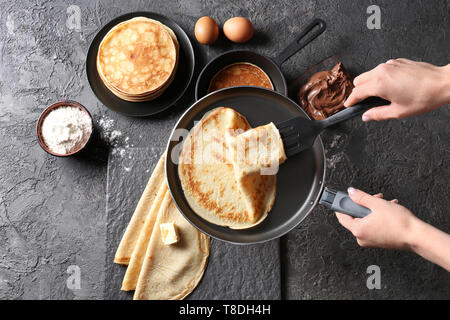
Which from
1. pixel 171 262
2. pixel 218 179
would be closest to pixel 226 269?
pixel 171 262

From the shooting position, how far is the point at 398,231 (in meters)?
1.81

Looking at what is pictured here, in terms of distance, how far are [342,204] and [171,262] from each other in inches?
42.7

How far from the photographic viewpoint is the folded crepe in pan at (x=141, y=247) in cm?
231

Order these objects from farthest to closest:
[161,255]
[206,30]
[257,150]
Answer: [206,30], [161,255], [257,150]

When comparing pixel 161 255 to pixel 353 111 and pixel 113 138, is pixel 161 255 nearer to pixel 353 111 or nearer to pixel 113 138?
pixel 113 138

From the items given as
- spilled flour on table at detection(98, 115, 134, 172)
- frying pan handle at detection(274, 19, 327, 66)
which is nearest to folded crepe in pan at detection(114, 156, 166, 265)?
spilled flour on table at detection(98, 115, 134, 172)

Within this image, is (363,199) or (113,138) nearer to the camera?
(363,199)

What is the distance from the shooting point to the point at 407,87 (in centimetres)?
184

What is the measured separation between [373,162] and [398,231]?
0.76 m

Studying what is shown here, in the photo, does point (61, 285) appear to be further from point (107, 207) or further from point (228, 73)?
point (228, 73)

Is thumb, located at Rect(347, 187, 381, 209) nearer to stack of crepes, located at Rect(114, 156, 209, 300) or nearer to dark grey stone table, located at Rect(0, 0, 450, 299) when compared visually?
dark grey stone table, located at Rect(0, 0, 450, 299)

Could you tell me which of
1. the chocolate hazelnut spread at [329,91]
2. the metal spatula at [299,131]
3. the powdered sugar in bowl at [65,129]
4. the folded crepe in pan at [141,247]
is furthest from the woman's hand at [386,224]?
the powdered sugar in bowl at [65,129]

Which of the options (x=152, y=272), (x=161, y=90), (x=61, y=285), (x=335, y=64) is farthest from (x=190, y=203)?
(x=335, y=64)

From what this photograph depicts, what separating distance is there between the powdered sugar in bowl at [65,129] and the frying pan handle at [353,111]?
143cm
